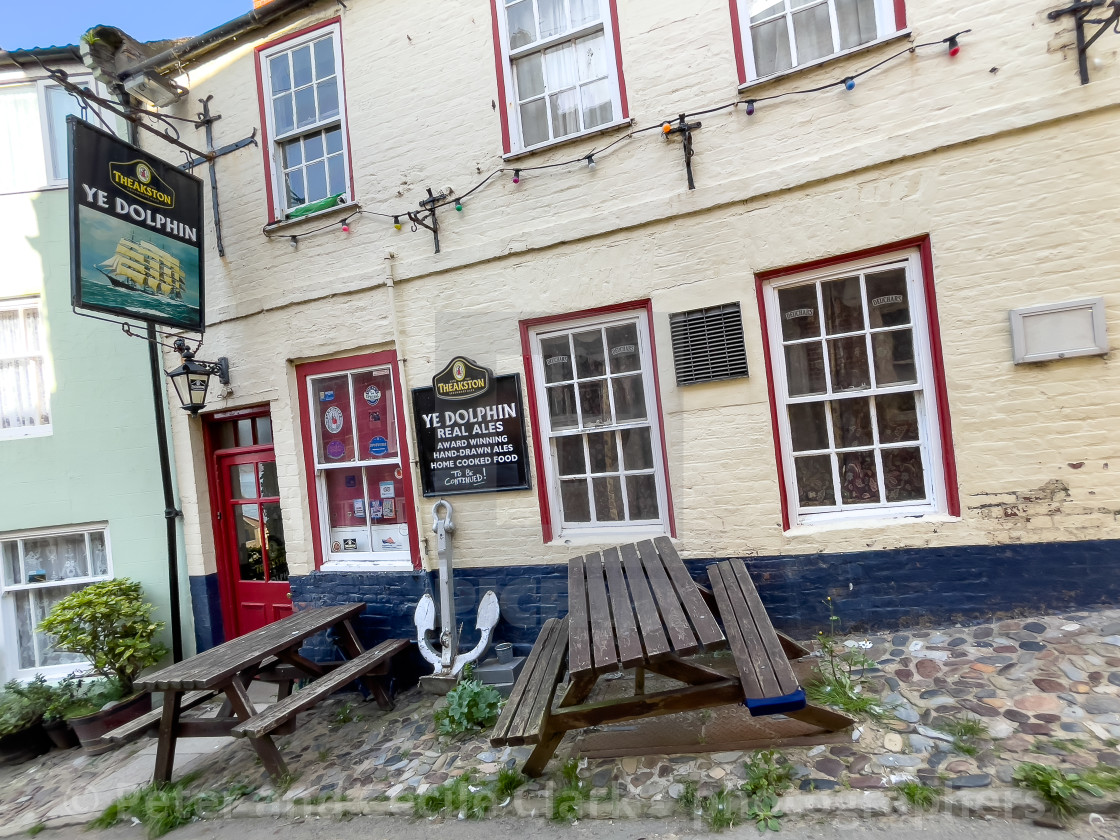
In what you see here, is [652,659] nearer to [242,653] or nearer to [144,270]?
[242,653]

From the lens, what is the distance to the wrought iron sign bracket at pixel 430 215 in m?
5.37

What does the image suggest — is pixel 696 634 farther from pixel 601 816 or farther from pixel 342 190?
pixel 342 190

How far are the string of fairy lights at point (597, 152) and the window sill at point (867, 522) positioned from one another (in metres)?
2.93

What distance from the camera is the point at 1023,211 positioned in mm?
3881

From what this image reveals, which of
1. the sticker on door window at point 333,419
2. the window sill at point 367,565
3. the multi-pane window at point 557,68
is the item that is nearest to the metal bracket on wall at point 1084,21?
the multi-pane window at point 557,68

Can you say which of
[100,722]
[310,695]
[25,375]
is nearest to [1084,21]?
[310,695]

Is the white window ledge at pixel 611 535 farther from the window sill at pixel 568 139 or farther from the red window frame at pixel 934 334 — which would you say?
the window sill at pixel 568 139

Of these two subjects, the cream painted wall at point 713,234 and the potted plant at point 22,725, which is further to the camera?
the potted plant at point 22,725

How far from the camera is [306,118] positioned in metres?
6.05

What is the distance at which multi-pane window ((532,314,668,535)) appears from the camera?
494 cm

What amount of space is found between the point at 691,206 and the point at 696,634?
308 cm

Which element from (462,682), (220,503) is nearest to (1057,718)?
(462,682)

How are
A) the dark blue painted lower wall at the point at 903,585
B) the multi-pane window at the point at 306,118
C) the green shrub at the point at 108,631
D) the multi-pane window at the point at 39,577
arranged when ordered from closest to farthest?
the dark blue painted lower wall at the point at 903,585, the green shrub at the point at 108,631, the multi-pane window at the point at 306,118, the multi-pane window at the point at 39,577

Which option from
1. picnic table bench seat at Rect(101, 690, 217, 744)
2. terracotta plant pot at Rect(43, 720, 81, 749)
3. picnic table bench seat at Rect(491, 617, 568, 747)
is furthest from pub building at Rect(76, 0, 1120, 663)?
picnic table bench seat at Rect(101, 690, 217, 744)
